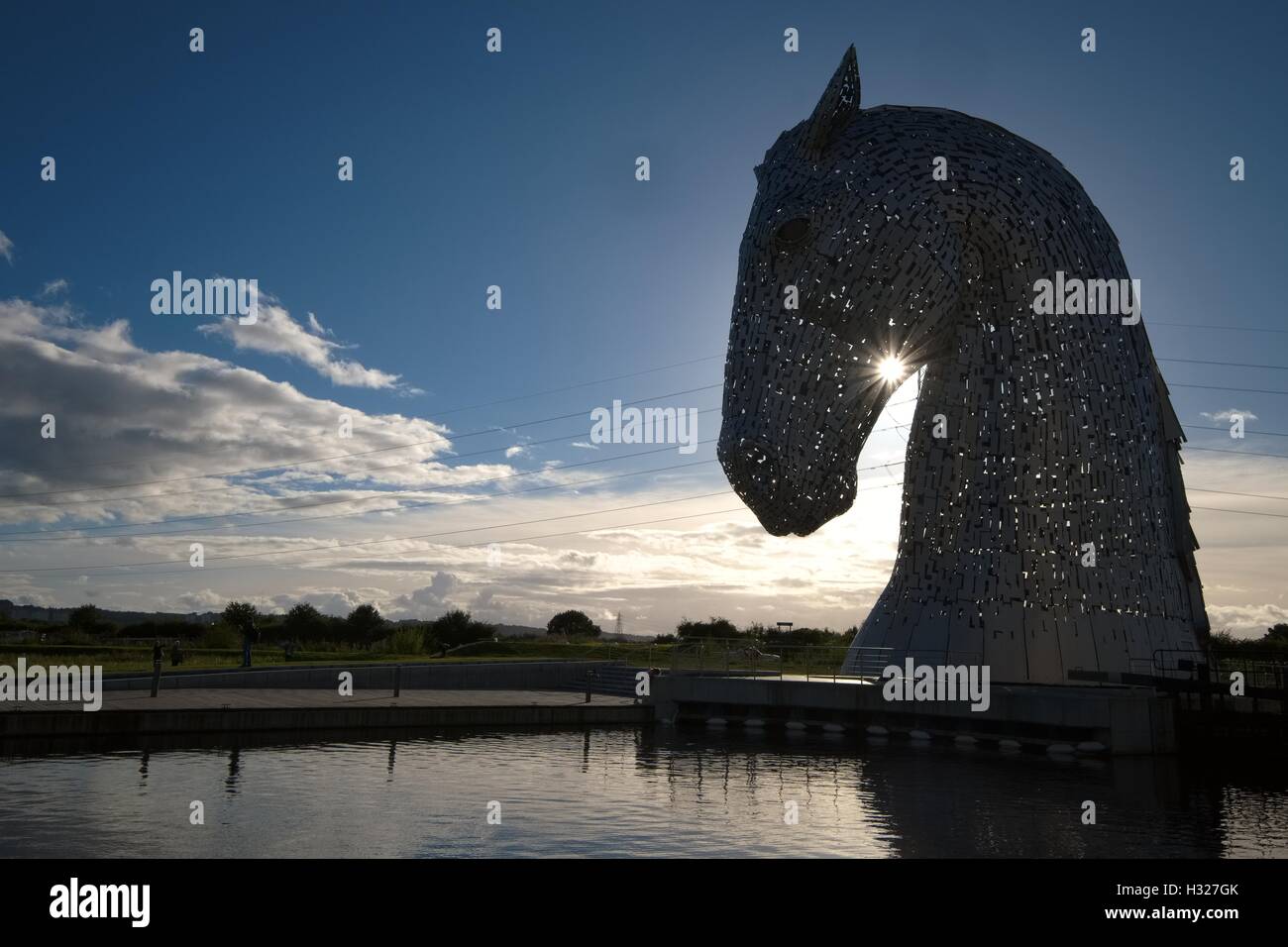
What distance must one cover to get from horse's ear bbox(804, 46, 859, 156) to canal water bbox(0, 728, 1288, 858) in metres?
8.91

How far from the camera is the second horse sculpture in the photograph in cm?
1521

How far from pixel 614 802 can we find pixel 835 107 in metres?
10.7

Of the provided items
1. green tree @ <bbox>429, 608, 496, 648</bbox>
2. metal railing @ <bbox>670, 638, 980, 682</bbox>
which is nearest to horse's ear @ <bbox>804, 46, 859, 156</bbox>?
metal railing @ <bbox>670, 638, 980, 682</bbox>

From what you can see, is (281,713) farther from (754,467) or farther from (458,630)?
(458,630)

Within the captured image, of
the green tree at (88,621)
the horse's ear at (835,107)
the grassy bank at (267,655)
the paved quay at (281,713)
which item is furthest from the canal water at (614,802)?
the green tree at (88,621)

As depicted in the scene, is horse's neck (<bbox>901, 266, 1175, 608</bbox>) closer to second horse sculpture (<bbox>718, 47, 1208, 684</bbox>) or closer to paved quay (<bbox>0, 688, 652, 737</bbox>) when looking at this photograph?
second horse sculpture (<bbox>718, 47, 1208, 684</bbox>)

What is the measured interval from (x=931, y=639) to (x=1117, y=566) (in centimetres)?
309

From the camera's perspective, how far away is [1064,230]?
16.4m

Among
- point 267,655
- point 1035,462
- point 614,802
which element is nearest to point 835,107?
point 1035,462

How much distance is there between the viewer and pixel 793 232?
50.5ft

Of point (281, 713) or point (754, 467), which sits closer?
point (754, 467)
